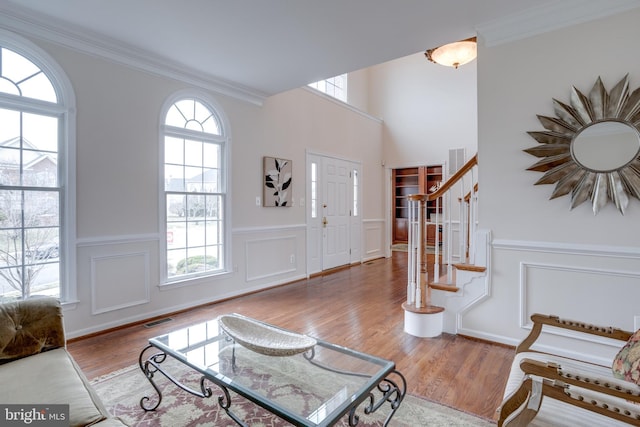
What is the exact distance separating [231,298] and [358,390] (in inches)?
117

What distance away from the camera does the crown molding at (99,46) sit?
8.23 feet

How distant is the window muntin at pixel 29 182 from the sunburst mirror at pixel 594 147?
396 cm

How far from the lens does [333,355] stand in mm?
1786

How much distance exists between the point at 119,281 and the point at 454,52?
4.22 metres

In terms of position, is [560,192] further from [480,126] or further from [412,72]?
[412,72]

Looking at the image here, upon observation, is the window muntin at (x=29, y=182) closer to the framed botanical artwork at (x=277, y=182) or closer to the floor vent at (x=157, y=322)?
the floor vent at (x=157, y=322)

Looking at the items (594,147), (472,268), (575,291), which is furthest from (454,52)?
(575,291)

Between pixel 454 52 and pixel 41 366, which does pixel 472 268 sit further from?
pixel 41 366

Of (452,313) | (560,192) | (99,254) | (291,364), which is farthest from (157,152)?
(560,192)

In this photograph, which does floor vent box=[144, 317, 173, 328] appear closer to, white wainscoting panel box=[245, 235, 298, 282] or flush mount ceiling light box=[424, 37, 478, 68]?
white wainscoting panel box=[245, 235, 298, 282]

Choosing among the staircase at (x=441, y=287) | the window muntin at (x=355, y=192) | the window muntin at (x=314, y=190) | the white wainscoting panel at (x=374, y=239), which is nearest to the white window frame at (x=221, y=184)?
the window muntin at (x=314, y=190)

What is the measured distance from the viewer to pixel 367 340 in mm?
2859

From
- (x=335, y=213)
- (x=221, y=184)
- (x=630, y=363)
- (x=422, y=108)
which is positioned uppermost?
(x=422, y=108)

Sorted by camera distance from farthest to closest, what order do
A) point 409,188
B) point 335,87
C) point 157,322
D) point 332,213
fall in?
1. point 409,188
2. point 335,87
3. point 332,213
4. point 157,322
